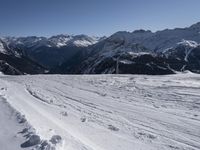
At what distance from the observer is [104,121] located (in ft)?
37.8

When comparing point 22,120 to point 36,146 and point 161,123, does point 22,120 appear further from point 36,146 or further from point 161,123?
point 161,123

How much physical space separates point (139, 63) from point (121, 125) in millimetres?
160358

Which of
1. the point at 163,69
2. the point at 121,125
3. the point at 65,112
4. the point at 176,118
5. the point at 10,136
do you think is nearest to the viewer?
the point at 10,136

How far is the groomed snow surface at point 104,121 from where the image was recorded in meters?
8.70

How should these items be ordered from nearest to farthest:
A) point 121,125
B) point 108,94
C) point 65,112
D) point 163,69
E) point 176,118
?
1. point 121,125
2. point 176,118
3. point 65,112
4. point 108,94
5. point 163,69

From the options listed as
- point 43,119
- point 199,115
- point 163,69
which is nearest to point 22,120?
point 43,119

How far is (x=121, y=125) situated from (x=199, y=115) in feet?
10.7

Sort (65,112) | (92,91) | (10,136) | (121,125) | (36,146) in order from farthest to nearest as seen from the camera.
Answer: (92,91)
(65,112)
(121,125)
(10,136)
(36,146)

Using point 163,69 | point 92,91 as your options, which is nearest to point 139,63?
point 163,69

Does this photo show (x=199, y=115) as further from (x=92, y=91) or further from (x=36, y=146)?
(x=92, y=91)

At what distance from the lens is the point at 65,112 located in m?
13.3

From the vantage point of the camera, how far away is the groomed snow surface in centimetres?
870

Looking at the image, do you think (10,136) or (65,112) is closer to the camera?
(10,136)

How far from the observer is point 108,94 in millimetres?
18375
